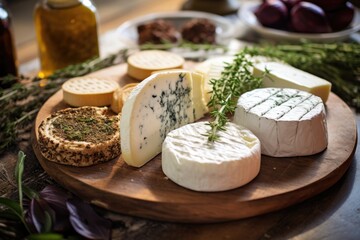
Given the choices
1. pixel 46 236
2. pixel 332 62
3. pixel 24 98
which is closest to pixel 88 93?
pixel 24 98

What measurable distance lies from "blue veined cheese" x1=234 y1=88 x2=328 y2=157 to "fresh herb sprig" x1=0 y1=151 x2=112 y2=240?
541mm

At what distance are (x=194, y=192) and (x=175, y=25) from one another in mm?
1731

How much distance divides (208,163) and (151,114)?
294 mm

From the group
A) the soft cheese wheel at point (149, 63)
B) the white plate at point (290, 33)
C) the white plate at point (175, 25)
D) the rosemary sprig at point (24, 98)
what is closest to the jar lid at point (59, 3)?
the rosemary sprig at point (24, 98)

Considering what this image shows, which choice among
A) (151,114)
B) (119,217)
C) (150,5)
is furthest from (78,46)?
(150,5)

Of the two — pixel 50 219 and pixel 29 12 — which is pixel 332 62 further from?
pixel 29 12

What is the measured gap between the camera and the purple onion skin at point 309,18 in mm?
2658

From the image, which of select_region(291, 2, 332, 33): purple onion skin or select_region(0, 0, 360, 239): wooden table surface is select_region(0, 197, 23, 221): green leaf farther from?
select_region(291, 2, 332, 33): purple onion skin

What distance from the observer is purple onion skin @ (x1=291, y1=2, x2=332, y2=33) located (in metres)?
2.66

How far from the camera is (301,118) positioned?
1579 mm

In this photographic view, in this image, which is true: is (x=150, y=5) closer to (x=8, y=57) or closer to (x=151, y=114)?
(x=8, y=57)

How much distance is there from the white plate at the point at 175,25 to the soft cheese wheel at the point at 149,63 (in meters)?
0.51

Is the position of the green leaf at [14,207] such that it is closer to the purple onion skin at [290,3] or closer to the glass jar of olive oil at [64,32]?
the glass jar of olive oil at [64,32]

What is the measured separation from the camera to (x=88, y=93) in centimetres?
191
